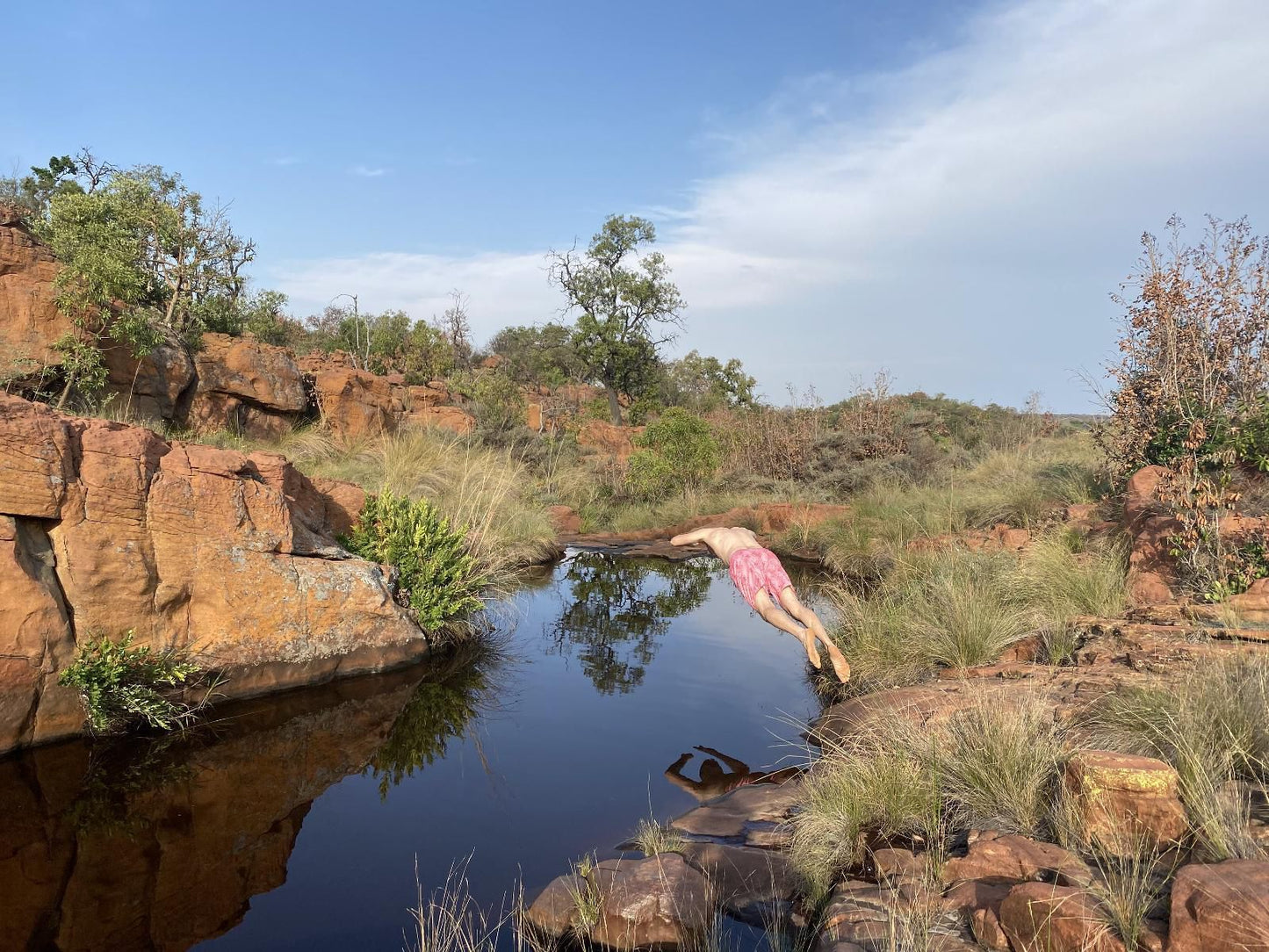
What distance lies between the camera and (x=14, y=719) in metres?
5.34

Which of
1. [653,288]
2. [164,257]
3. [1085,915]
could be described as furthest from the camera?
[653,288]

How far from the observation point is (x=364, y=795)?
17.6 feet

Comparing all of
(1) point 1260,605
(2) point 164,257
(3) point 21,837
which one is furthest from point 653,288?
(3) point 21,837

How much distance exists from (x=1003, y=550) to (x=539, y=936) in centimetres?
768

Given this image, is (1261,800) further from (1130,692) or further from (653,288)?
(653,288)

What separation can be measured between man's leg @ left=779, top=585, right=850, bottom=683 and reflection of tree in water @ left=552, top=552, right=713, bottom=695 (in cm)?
211

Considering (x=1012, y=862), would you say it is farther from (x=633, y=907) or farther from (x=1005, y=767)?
(x=633, y=907)

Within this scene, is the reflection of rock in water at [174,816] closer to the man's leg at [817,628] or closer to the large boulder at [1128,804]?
the man's leg at [817,628]

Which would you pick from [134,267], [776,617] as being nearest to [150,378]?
[134,267]

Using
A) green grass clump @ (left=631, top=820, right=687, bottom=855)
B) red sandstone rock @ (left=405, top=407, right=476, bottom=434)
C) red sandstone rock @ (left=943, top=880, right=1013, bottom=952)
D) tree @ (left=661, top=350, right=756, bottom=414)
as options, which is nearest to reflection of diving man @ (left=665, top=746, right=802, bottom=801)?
green grass clump @ (left=631, top=820, right=687, bottom=855)

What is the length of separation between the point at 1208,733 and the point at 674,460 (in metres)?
15.2

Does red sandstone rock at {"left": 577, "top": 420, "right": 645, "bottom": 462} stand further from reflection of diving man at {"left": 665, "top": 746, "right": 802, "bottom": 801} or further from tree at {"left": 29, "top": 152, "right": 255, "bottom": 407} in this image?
reflection of diving man at {"left": 665, "top": 746, "right": 802, "bottom": 801}

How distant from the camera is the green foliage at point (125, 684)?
5.58m

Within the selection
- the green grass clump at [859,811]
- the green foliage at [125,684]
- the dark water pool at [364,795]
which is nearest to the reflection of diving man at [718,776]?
the dark water pool at [364,795]
